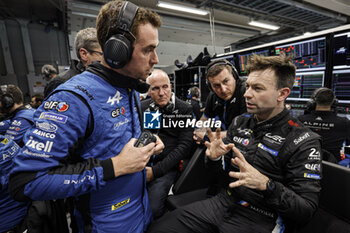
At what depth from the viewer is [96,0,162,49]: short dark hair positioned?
0.77 metres

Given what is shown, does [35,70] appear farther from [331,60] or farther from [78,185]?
[331,60]

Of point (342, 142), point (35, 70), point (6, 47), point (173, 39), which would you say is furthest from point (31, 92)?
point (342, 142)

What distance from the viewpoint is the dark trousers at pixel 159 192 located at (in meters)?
1.60

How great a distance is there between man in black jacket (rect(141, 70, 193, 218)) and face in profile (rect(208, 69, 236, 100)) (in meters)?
0.38

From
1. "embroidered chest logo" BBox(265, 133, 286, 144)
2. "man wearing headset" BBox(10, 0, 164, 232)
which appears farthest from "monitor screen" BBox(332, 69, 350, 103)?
"man wearing headset" BBox(10, 0, 164, 232)

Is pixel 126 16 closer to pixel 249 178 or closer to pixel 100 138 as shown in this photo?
pixel 100 138

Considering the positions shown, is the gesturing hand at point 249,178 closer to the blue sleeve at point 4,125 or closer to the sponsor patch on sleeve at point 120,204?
the sponsor patch on sleeve at point 120,204

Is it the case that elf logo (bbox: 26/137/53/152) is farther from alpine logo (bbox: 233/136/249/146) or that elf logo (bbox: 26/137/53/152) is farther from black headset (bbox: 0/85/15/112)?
black headset (bbox: 0/85/15/112)

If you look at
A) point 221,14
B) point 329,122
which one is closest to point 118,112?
point 329,122

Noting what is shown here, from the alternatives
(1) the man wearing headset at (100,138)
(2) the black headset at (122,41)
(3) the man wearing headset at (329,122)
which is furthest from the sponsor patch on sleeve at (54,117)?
(3) the man wearing headset at (329,122)

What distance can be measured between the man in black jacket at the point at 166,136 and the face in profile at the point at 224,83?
0.38m

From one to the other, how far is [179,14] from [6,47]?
6.00 metres

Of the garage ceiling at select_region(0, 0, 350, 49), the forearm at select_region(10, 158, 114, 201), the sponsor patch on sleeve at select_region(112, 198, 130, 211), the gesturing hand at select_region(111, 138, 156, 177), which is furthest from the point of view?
the garage ceiling at select_region(0, 0, 350, 49)

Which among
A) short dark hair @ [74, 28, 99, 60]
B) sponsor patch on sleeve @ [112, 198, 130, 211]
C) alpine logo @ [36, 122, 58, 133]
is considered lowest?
sponsor patch on sleeve @ [112, 198, 130, 211]
